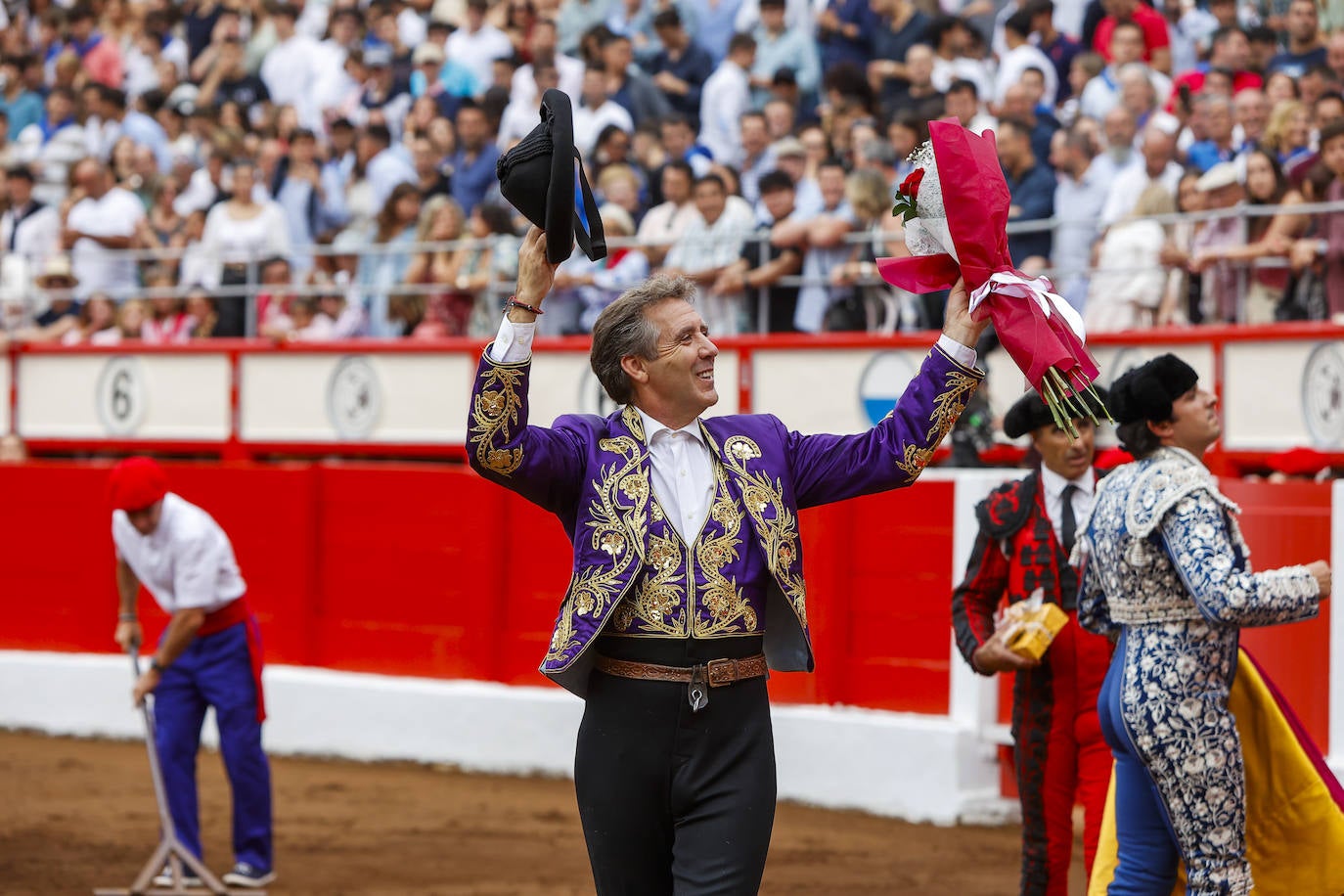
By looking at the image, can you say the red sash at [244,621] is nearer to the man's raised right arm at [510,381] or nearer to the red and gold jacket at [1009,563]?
the red and gold jacket at [1009,563]

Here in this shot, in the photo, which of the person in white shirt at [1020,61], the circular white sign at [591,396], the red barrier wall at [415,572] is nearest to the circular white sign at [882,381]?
the red barrier wall at [415,572]

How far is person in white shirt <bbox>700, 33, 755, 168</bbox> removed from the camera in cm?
1116

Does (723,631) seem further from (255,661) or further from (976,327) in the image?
(255,661)

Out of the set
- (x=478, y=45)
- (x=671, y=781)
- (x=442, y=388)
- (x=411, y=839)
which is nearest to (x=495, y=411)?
(x=671, y=781)

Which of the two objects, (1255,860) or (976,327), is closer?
(976,327)

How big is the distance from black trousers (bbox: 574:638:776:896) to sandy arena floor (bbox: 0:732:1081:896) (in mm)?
3167

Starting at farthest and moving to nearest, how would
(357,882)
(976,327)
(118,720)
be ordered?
1. (118,720)
2. (357,882)
3. (976,327)

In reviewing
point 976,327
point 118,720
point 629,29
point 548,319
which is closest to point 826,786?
point 548,319

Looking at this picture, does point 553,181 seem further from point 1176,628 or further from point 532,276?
point 1176,628

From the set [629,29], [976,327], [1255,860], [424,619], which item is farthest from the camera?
[629,29]

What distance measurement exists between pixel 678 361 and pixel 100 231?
10.1 m

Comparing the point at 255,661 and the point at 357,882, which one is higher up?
the point at 255,661

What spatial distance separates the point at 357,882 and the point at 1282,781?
3588 millimetres

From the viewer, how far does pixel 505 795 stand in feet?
28.5
